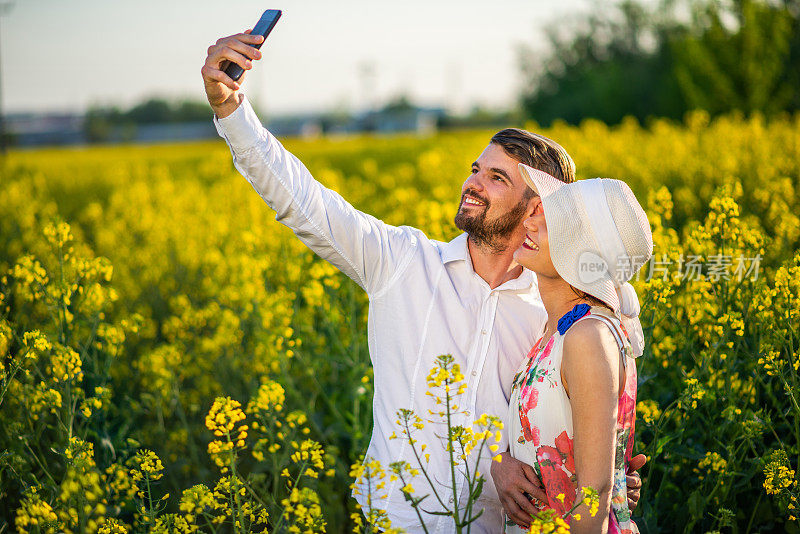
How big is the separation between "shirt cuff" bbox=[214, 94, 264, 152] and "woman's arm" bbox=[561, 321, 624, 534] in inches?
43.6

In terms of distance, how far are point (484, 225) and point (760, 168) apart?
4.58 meters

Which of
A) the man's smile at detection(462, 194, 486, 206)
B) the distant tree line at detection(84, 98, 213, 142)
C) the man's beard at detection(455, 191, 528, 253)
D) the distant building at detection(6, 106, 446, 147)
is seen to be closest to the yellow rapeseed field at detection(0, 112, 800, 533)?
the man's beard at detection(455, 191, 528, 253)

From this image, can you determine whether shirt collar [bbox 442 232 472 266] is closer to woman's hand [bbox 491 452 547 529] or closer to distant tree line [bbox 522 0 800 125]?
woman's hand [bbox 491 452 547 529]

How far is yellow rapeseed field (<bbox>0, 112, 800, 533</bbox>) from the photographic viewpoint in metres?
2.17

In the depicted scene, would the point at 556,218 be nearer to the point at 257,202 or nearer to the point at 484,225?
the point at 484,225

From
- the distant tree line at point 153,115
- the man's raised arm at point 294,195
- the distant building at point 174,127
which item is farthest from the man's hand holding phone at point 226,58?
the distant tree line at point 153,115

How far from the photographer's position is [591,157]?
8.03 m

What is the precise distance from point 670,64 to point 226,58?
26198 mm

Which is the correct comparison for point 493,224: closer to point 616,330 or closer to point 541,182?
point 541,182

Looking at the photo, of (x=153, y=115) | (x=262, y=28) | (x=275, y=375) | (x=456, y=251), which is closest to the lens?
(x=262, y=28)

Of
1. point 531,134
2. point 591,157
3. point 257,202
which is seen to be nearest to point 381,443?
point 531,134

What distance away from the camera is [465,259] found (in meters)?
2.41

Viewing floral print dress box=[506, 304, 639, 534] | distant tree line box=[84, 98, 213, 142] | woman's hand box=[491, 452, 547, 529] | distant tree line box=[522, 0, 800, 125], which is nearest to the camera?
floral print dress box=[506, 304, 639, 534]


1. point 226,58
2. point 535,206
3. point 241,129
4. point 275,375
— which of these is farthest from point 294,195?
point 275,375
